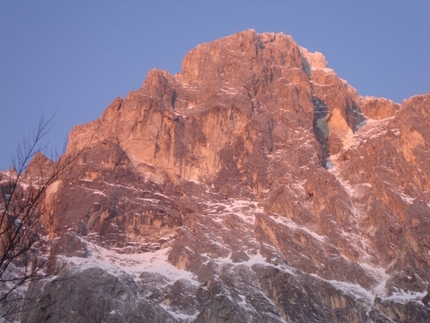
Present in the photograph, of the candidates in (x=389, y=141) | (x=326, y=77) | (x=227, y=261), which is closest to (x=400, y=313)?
(x=227, y=261)

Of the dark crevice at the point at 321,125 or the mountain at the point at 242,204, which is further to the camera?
the dark crevice at the point at 321,125

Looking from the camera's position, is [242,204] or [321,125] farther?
[321,125]

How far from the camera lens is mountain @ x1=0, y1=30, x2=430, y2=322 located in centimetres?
6612

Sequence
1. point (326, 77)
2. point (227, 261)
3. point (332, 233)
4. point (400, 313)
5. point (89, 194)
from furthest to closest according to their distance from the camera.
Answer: point (326, 77), point (89, 194), point (332, 233), point (227, 261), point (400, 313)

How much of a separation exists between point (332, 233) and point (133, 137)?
101 ft

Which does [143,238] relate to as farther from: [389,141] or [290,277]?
[389,141]

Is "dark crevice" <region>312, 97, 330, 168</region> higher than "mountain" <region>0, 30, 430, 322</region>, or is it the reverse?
"dark crevice" <region>312, 97, 330, 168</region>

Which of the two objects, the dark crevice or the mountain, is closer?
the mountain

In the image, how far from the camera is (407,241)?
73.9 meters

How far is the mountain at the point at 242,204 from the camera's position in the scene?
217ft

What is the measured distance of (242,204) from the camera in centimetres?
8394

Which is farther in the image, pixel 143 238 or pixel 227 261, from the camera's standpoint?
pixel 143 238

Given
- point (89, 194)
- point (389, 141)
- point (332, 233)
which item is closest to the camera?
point (332, 233)

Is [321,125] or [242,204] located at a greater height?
[321,125]
